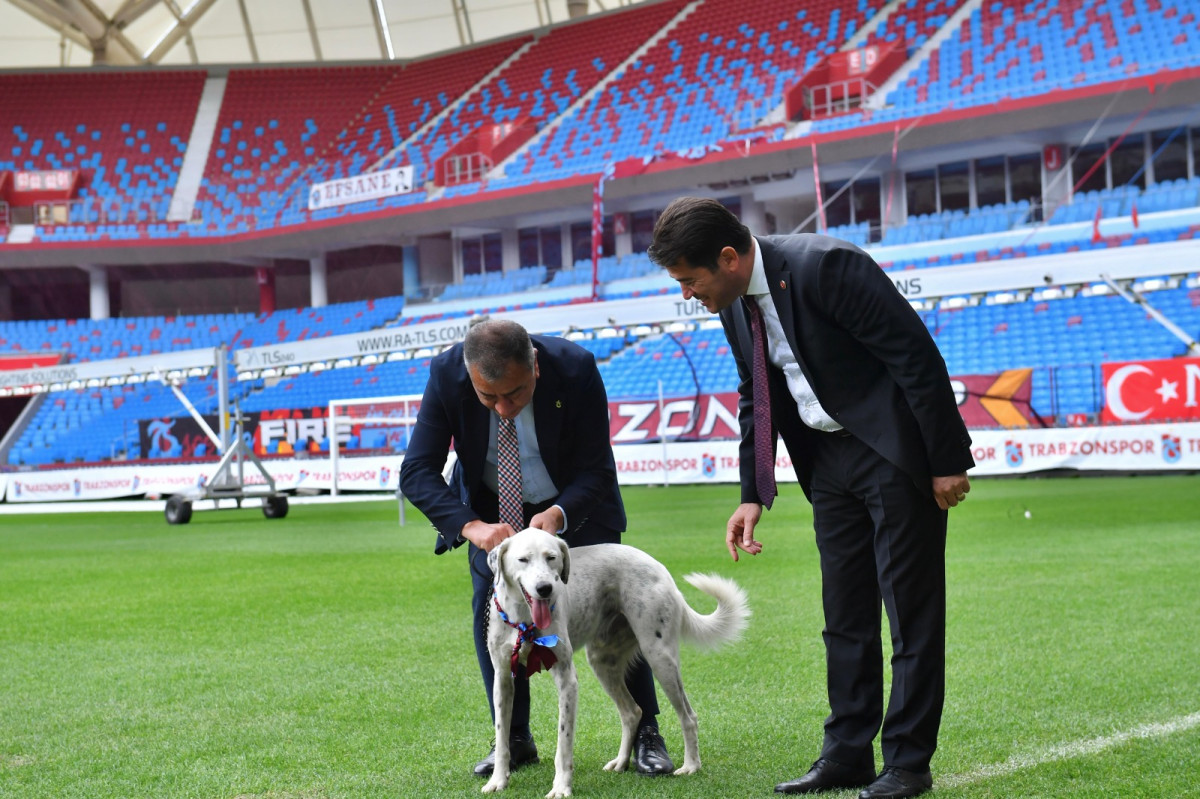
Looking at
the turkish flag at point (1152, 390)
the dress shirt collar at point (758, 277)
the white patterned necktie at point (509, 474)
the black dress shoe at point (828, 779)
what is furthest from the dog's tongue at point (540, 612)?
the turkish flag at point (1152, 390)

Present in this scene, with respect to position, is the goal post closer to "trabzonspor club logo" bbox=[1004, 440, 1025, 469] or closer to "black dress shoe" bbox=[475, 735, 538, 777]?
"trabzonspor club logo" bbox=[1004, 440, 1025, 469]

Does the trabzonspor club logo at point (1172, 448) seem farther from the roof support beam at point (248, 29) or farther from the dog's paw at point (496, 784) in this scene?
the roof support beam at point (248, 29)

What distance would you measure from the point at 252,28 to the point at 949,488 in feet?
156

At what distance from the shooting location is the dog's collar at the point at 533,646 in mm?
3941

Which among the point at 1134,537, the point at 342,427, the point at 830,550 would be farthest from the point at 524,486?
the point at 342,427

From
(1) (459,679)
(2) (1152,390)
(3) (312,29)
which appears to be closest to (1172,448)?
(2) (1152,390)

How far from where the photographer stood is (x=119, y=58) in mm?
48000

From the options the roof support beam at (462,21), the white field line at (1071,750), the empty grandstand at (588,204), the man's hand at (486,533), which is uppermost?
the roof support beam at (462,21)

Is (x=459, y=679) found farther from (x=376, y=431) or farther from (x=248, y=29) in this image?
(x=248, y=29)

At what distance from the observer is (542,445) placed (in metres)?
4.41

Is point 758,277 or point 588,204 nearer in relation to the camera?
point 758,277

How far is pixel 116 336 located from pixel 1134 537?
38205mm

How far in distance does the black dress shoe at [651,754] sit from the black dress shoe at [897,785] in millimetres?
795

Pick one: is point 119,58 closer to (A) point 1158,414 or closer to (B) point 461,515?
(A) point 1158,414
